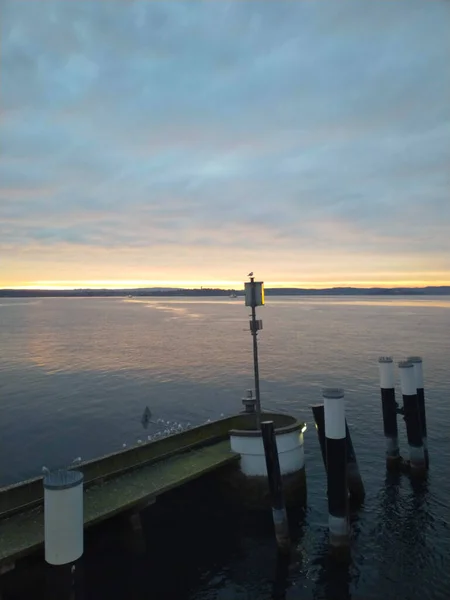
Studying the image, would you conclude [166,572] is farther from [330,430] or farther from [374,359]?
[374,359]

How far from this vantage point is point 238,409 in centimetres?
3253

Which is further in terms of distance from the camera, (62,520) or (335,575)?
(335,575)

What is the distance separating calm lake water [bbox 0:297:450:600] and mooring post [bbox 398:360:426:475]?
2.91ft

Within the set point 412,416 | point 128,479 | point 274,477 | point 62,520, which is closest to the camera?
point 62,520

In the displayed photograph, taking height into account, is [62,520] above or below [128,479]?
above

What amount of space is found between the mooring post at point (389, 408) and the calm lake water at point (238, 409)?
2.84 feet

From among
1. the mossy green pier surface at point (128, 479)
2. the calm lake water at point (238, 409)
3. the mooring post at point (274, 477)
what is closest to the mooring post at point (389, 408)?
the calm lake water at point (238, 409)

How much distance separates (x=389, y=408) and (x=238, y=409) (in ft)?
51.4

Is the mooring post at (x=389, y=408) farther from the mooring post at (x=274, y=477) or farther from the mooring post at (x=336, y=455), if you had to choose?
the mooring post at (x=274, y=477)

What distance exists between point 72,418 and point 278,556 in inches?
799

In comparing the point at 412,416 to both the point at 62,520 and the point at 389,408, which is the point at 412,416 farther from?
the point at 62,520

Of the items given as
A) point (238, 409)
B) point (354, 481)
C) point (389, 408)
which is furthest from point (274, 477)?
point (238, 409)

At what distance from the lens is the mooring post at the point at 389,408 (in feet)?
58.4

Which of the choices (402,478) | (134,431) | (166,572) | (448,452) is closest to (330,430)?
(166,572)
